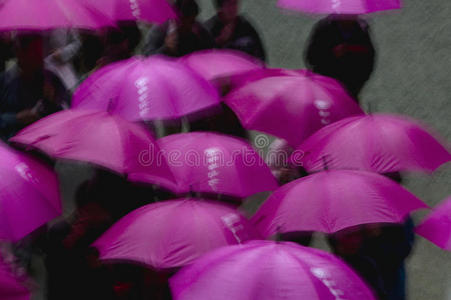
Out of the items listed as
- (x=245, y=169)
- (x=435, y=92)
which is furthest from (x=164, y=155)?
(x=435, y=92)

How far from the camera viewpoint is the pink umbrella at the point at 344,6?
312 inches

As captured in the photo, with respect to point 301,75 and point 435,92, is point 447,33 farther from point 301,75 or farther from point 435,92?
point 301,75

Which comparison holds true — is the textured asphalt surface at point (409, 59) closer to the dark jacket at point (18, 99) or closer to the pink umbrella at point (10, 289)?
the dark jacket at point (18, 99)

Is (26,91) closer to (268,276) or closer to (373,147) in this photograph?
(373,147)

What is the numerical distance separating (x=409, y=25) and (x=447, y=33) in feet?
1.34

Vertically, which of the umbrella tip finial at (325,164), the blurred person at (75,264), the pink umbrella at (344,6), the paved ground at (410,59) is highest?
the pink umbrella at (344,6)

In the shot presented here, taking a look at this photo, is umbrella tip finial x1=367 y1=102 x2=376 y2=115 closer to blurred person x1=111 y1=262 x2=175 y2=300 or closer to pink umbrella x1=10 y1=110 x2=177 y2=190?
pink umbrella x1=10 y1=110 x2=177 y2=190

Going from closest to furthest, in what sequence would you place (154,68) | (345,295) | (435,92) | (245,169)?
1. (345,295)
2. (245,169)
3. (154,68)
4. (435,92)

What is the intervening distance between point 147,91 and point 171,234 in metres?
1.58

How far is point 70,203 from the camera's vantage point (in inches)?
268

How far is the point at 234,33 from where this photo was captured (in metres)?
8.61

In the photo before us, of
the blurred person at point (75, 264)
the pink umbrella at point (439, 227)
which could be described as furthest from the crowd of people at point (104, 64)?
the pink umbrella at point (439, 227)

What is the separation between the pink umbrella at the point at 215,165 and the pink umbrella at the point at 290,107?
0.48 m

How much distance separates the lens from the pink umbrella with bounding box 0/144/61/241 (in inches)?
217
